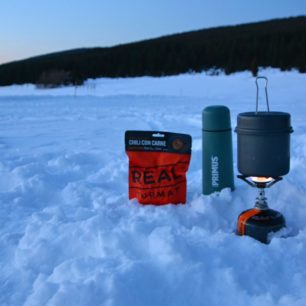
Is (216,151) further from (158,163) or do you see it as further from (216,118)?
(158,163)

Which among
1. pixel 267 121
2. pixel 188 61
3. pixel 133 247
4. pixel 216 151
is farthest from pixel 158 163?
pixel 188 61

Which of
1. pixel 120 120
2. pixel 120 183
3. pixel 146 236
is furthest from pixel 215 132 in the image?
pixel 120 120

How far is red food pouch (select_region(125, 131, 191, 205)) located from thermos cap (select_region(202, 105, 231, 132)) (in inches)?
9.4

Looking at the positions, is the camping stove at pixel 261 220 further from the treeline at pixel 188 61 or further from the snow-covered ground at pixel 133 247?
the treeline at pixel 188 61

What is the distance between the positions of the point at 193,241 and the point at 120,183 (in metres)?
1.76

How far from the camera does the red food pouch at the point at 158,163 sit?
2912 millimetres

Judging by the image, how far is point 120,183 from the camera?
395 centimetres

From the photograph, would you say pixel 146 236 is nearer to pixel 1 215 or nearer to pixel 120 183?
pixel 1 215

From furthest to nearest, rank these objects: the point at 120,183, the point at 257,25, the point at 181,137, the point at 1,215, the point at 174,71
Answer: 1. the point at 257,25
2. the point at 174,71
3. the point at 120,183
4. the point at 1,215
5. the point at 181,137

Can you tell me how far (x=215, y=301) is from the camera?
188 cm

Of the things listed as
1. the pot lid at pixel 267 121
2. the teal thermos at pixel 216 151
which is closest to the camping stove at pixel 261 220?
the pot lid at pixel 267 121

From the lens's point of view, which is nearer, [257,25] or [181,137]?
[181,137]

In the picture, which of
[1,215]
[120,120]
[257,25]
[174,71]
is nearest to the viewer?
[1,215]

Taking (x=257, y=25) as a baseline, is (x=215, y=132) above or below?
below
